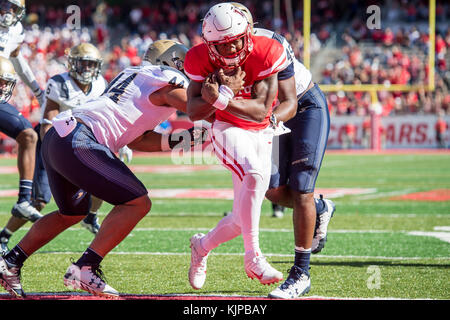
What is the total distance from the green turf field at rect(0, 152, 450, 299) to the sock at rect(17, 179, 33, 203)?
457 mm

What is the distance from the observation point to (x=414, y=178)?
44.3 feet

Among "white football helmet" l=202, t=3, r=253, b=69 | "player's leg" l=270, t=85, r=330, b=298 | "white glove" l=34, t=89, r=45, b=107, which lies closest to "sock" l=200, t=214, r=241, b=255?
"player's leg" l=270, t=85, r=330, b=298

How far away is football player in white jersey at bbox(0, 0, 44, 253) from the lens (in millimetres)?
6164

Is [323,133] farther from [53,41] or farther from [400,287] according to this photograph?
[53,41]

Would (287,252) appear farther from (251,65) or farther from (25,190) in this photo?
(251,65)

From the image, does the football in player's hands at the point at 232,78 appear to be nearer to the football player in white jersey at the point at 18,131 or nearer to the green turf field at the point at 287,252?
the green turf field at the point at 287,252

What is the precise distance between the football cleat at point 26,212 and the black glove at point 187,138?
2.05m

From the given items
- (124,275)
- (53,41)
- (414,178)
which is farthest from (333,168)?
(53,41)

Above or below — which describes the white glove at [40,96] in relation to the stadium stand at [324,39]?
above

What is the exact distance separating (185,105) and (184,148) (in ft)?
1.57

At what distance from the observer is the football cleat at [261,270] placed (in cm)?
407

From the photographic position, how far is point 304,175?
4547 millimetres

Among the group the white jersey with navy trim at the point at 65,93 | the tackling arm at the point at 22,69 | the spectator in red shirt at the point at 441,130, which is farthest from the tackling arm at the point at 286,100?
the spectator in red shirt at the point at 441,130
